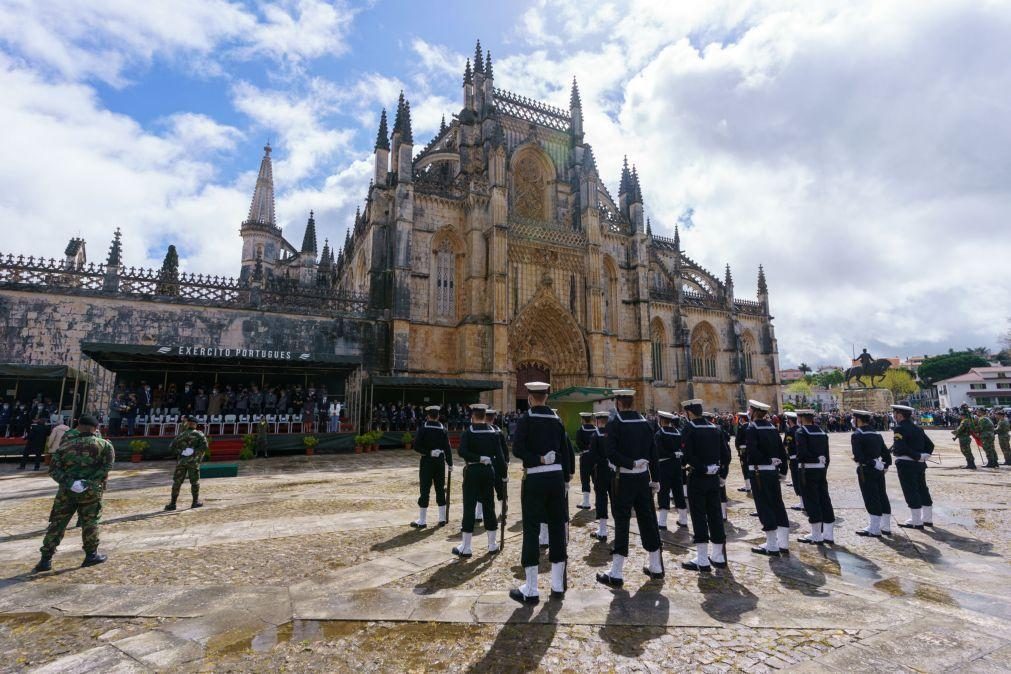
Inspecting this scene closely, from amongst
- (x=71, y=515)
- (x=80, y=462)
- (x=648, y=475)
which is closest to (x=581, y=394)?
(x=648, y=475)

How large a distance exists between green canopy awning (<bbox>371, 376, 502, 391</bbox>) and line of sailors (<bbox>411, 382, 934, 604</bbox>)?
40.2 ft

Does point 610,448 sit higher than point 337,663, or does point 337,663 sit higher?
point 610,448

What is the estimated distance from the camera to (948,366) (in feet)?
252

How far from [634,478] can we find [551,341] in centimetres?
2218

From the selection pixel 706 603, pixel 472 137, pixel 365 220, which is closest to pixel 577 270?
pixel 472 137

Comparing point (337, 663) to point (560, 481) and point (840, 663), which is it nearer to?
point (560, 481)

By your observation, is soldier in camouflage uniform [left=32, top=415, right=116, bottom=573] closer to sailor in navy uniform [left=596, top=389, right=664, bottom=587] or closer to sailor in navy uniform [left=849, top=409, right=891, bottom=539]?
sailor in navy uniform [left=596, top=389, right=664, bottom=587]

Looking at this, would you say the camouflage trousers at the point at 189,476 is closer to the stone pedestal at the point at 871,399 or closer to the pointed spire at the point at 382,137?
the pointed spire at the point at 382,137

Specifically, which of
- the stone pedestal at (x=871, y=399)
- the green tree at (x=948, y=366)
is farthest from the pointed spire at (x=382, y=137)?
the green tree at (x=948, y=366)

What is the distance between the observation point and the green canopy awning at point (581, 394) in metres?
21.0

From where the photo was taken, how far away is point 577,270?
2817 cm

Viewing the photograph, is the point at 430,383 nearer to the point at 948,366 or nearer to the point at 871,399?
the point at 871,399

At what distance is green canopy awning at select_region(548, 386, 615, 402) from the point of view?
21.0 meters

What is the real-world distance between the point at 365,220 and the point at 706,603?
29.5 metres
